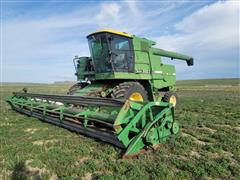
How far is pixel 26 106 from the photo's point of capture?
9047 mm

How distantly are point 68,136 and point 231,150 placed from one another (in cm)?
389

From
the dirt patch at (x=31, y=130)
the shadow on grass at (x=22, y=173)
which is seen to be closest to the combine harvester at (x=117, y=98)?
the dirt patch at (x=31, y=130)

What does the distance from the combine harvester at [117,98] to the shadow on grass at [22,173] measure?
1.53m

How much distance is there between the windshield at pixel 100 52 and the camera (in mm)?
8117

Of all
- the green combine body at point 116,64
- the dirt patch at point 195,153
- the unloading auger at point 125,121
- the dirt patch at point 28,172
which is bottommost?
the dirt patch at point 195,153

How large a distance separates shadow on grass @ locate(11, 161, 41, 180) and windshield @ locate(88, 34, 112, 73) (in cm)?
491

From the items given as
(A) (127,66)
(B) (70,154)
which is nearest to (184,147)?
(B) (70,154)

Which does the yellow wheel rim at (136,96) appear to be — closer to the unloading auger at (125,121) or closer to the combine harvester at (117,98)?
the combine harvester at (117,98)

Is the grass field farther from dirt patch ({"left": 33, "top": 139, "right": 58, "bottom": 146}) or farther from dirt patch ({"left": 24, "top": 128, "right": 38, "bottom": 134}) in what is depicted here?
dirt patch ({"left": 24, "top": 128, "right": 38, "bottom": 134})

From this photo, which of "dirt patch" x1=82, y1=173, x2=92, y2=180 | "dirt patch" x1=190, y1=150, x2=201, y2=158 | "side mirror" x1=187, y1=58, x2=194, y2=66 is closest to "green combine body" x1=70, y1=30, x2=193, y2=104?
"dirt patch" x1=190, y1=150, x2=201, y2=158

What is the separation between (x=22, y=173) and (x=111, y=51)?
5.26m

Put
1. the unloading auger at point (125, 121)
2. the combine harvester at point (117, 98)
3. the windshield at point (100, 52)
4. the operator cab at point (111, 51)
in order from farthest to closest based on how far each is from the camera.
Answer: the windshield at point (100, 52) → the operator cab at point (111, 51) → the combine harvester at point (117, 98) → the unloading auger at point (125, 121)

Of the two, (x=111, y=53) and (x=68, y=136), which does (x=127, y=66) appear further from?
(x=68, y=136)

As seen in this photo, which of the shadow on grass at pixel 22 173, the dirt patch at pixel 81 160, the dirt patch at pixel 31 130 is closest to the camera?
the shadow on grass at pixel 22 173
